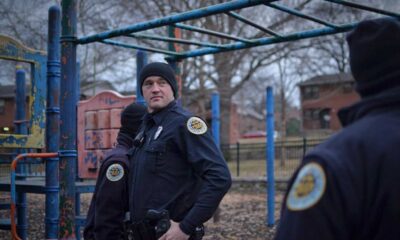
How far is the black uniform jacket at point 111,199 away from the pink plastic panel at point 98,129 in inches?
115

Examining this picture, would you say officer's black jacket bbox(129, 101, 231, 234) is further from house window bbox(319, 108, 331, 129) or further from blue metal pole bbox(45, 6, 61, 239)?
house window bbox(319, 108, 331, 129)

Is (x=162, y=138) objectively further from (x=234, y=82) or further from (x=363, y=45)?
(x=234, y=82)

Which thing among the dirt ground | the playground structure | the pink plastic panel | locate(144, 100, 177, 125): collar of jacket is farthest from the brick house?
locate(144, 100, 177, 125): collar of jacket

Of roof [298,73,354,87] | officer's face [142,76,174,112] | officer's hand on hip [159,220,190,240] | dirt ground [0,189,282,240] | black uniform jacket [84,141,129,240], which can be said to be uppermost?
roof [298,73,354,87]

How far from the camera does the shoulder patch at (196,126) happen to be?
8.47ft

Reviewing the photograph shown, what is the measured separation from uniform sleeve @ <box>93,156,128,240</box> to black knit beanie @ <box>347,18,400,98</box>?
173 cm

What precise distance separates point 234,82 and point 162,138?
20457 millimetres

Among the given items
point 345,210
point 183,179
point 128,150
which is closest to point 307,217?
point 345,210

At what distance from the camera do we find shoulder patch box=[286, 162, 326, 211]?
1113 millimetres

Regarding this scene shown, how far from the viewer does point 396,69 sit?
4.02ft

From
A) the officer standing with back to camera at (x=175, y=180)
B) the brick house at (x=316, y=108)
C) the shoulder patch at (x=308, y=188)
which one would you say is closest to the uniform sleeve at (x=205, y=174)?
the officer standing with back to camera at (x=175, y=180)

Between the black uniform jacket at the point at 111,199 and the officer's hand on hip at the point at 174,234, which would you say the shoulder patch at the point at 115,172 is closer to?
the black uniform jacket at the point at 111,199

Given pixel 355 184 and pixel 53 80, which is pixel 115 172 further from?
pixel 355 184

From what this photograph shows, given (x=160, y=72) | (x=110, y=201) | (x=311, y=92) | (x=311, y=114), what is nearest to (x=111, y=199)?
(x=110, y=201)
